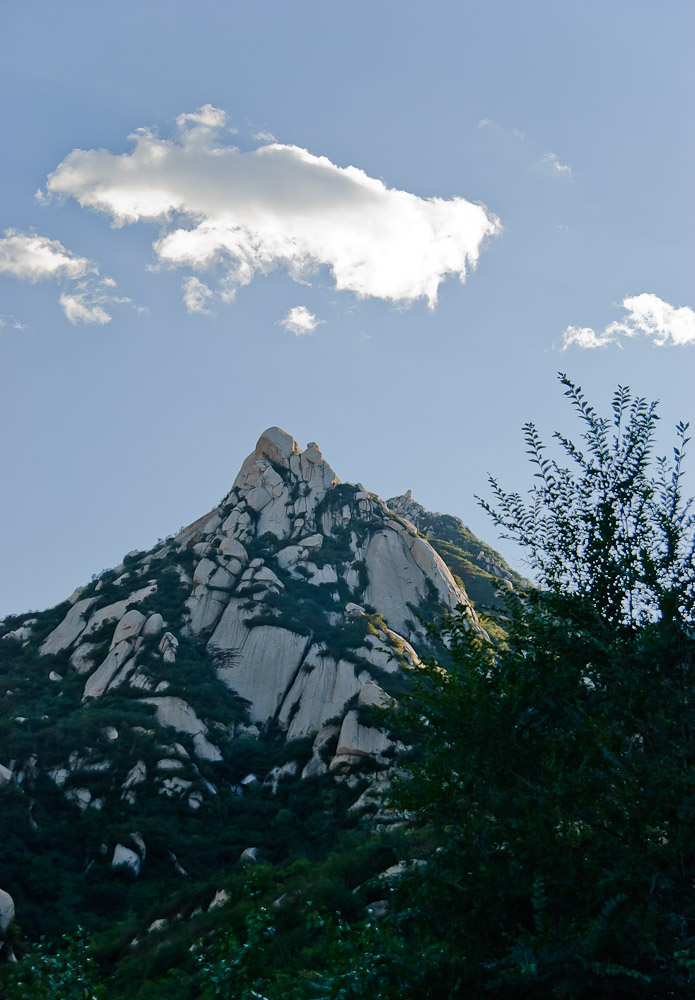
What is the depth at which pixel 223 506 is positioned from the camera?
8375cm

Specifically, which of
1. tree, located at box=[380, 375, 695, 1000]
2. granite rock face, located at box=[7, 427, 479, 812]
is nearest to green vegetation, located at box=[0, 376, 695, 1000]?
tree, located at box=[380, 375, 695, 1000]

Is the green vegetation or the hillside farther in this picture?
the hillside

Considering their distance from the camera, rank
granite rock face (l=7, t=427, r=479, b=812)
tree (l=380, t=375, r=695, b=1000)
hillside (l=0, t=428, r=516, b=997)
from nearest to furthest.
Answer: tree (l=380, t=375, r=695, b=1000)
hillside (l=0, t=428, r=516, b=997)
granite rock face (l=7, t=427, r=479, b=812)

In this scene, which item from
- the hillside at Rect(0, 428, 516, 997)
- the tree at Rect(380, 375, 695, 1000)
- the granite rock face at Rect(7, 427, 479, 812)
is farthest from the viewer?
the granite rock face at Rect(7, 427, 479, 812)

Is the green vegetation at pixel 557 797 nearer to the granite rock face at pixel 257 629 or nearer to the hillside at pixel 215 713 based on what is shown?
the hillside at pixel 215 713

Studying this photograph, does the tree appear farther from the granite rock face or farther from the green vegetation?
the granite rock face

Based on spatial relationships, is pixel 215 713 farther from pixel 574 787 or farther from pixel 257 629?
pixel 574 787

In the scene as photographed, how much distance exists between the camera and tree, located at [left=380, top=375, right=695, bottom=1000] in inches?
360

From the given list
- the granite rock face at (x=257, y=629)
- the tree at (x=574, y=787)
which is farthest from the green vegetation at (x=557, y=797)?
the granite rock face at (x=257, y=629)

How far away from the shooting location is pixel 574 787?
10086mm

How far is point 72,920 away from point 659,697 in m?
32.2

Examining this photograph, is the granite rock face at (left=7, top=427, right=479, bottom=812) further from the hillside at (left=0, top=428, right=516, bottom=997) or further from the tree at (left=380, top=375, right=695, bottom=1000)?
the tree at (left=380, top=375, right=695, bottom=1000)

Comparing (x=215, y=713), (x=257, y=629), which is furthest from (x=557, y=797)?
(x=257, y=629)

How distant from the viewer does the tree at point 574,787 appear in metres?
9.14
